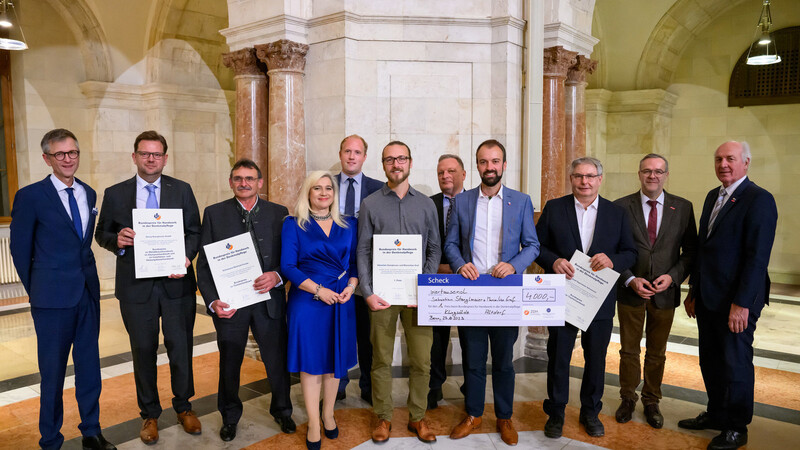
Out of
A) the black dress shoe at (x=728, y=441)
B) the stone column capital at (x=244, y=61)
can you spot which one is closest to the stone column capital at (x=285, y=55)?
the stone column capital at (x=244, y=61)

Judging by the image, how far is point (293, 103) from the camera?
541 cm

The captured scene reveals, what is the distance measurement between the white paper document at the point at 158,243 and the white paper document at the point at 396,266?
4.13ft

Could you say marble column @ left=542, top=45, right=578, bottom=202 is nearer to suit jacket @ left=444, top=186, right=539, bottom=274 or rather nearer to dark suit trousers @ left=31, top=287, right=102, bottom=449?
suit jacket @ left=444, top=186, right=539, bottom=274

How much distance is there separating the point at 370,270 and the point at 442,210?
0.90 meters

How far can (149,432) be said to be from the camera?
3.55 metres

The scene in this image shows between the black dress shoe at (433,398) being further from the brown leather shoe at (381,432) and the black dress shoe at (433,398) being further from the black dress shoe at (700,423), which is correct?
the black dress shoe at (700,423)

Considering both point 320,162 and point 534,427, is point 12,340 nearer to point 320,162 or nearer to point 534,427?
point 320,162

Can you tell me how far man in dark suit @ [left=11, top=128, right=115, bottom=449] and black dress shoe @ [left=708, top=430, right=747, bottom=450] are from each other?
388cm

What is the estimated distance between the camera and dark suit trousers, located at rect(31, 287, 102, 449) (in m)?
3.26

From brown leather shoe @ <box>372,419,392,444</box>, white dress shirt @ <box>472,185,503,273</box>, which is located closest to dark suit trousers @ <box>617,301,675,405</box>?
white dress shirt @ <box>472,185,503,273</box>

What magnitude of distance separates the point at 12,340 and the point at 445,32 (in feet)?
19.3

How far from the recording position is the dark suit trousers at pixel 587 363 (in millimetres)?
3604

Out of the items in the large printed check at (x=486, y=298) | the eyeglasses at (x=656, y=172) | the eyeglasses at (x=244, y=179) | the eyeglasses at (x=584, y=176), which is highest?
the eyeglasses at (x=656, y=172)

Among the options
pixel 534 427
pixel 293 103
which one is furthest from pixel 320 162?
pixel 534 427
